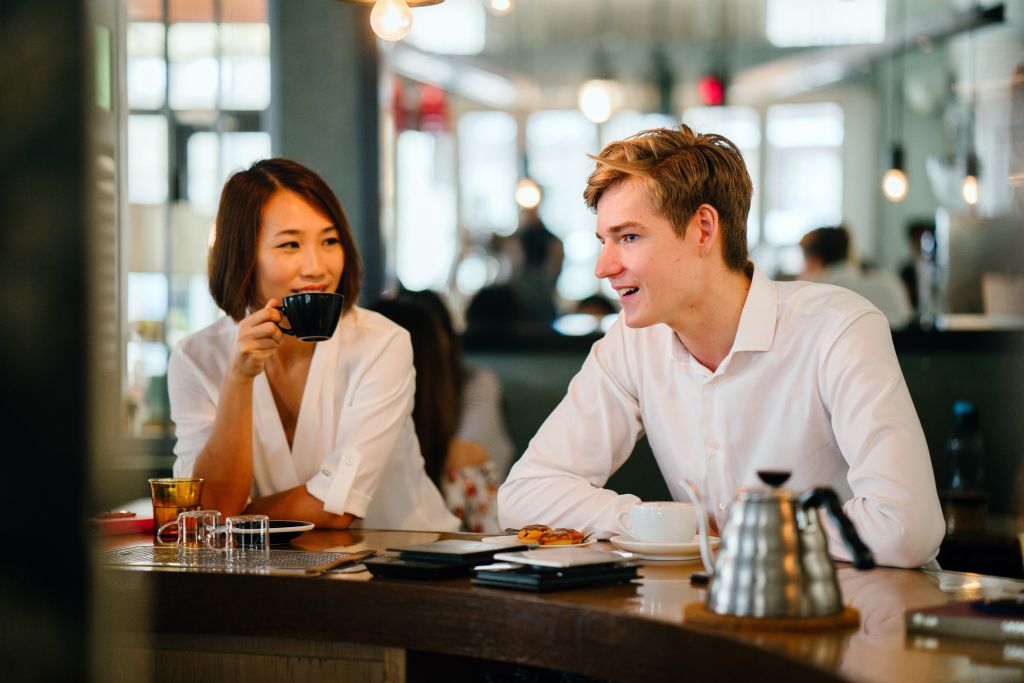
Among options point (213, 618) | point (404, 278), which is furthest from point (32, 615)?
point (404, 278)

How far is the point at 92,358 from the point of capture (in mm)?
458

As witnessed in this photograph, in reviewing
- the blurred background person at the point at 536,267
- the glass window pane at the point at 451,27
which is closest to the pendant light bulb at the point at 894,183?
the blurred background person at the point at 536,267

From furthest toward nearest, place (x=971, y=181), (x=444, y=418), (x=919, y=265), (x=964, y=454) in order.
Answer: (x=919, y=265)
(x=971, y=181)
(x=964, y=454)
(x=444, y=418)

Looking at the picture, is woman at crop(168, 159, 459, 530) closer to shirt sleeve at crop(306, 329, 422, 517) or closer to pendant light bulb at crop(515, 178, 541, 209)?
shirt sleeve at crop(306, 329, 422, 517)

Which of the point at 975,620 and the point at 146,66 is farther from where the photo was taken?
the point at 146,66

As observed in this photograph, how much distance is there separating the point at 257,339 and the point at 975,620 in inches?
61.5

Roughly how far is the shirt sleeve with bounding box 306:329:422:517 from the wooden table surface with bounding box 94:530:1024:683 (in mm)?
315

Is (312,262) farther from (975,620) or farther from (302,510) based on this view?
(975,620)

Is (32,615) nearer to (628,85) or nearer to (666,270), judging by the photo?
(666,270)

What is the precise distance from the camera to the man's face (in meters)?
2.26

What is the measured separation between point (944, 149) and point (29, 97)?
22.0ft

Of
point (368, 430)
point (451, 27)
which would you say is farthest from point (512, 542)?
point (451, 27)

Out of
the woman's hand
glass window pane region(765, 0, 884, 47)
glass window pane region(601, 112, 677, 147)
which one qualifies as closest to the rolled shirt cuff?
the woman's hand

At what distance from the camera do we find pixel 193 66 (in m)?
5.91
